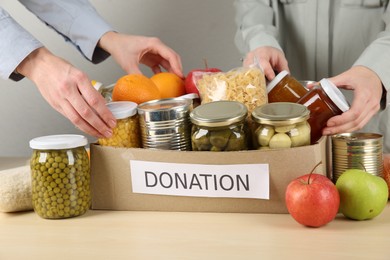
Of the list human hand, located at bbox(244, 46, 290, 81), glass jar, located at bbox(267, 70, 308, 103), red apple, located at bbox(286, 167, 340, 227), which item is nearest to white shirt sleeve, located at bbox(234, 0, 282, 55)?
human hand, located at bbox(244, 46, 290, 81)

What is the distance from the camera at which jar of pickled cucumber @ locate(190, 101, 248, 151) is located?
1263 mm

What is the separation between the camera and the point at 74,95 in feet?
4.27

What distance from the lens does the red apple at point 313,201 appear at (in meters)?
1.18

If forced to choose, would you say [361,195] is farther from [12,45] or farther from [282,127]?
[12,45]

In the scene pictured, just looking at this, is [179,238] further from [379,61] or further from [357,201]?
[379,61]

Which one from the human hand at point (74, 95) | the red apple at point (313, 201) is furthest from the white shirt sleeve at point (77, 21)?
the red apple at point (313, 201)

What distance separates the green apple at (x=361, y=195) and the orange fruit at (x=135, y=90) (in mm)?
450

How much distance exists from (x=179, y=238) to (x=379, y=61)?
2.39 ft

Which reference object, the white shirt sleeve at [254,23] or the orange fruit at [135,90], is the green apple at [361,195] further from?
the white shirt sleeve at [254,23]

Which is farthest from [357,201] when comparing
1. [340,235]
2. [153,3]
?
[153,3]

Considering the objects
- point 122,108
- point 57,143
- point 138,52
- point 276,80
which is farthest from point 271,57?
point 57,143

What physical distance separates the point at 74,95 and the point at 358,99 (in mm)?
633

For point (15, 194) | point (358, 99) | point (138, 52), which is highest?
point (138, 52)

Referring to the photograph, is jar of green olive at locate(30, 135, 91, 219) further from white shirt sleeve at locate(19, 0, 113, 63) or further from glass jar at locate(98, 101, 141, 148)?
white shirt sleeve at locate(19, 0, 113, 63)
